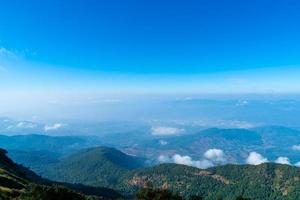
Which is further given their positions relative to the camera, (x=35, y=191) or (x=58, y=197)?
(x=58, y=197)

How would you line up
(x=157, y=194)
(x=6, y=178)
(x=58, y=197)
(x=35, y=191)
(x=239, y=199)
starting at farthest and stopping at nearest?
(x=239, y=199)
(x=6, y=178)
(x=157, y=194)
(x=58, y=197)
(x=35, y=191)

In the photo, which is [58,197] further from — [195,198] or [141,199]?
[195,198]

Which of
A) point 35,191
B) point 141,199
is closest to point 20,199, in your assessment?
point 35,191

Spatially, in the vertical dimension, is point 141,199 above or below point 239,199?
above

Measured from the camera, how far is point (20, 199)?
303 ft

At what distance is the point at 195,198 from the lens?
141375 millimetres

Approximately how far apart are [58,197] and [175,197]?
155 feet

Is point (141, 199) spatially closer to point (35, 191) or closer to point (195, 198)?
point (195, 198)

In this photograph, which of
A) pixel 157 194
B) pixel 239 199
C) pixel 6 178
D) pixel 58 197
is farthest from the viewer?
pixel 239 199

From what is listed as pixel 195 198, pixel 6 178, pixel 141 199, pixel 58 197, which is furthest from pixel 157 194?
pixel 6 178

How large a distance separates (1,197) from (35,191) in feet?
41.1

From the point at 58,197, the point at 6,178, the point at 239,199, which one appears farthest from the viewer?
the point at 239,199

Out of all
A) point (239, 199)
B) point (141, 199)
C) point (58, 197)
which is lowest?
point (239, 199)

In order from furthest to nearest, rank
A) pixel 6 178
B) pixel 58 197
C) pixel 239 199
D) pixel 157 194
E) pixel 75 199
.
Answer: pixel 239 199 → pixel 6 178 → pixel 157 194 → pixel 75 199 → pixel 58 197
